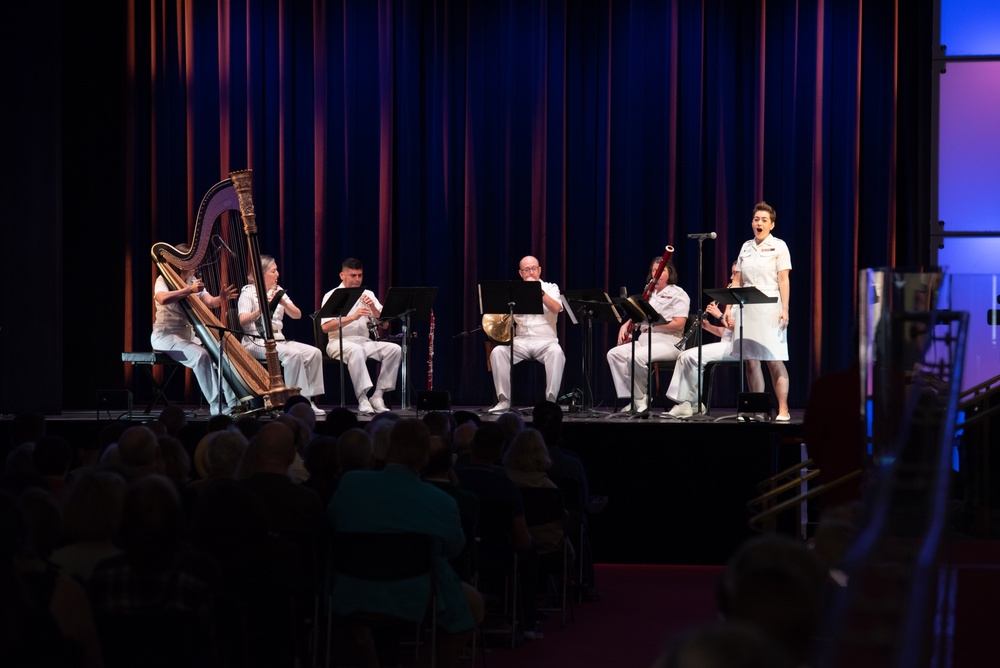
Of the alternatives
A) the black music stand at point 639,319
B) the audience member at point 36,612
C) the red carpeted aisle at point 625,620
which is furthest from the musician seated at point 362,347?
the audience member at point 36,612

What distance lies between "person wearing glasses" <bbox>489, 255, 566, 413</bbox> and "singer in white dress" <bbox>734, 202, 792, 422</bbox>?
5.02 feet

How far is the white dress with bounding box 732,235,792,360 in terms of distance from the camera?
8.60 m

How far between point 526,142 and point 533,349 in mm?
2380

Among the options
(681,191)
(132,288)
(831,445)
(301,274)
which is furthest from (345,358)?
(831,445)

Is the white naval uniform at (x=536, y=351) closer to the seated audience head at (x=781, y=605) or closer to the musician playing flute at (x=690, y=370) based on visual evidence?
the musician playing flute at (x=690, y=370)

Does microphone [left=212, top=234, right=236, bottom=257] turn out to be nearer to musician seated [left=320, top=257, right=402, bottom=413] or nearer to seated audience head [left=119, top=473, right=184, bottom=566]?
musician seated [left=320, top=257, right=402, bottom=413]

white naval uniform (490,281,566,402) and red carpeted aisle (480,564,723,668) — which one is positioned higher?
white naval uniform (490,281,566,402)

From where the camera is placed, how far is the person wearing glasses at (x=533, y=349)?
962 centimetres

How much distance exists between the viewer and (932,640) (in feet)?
9.51

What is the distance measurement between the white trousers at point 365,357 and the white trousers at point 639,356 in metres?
1.72

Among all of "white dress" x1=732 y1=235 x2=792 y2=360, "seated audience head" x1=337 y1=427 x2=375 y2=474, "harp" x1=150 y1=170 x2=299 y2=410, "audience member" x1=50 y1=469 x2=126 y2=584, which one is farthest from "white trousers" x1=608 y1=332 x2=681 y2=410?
"audience member" x1=50 y1=469 x2=126 y2=584

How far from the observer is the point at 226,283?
8.90 m

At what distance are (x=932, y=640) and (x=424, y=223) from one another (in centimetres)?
888

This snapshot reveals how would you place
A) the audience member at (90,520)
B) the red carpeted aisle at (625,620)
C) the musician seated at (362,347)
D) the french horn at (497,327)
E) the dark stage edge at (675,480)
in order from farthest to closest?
the french horn at (497,327)
the musician seated at (362,347)
the dark stage edge at (675,480)
the red carpeted aisle at (625,620)
the audience member at (90,520)
